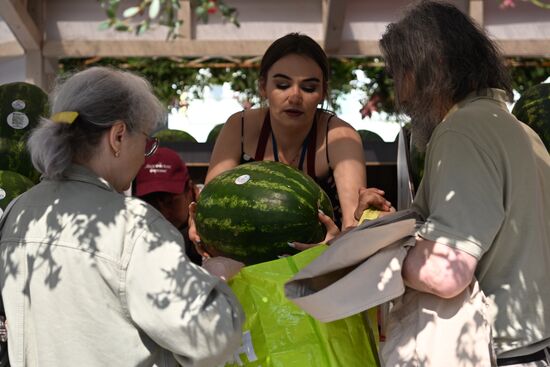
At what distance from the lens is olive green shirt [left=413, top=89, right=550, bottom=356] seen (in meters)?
2.59

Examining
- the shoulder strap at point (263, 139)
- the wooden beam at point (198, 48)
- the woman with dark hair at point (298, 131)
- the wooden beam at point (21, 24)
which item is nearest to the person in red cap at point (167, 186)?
the woman with dark hair at point (298, 131)

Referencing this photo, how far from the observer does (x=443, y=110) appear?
116 inches

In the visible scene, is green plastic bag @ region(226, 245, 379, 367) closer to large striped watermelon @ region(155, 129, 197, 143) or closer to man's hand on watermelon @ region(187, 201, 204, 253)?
man's hand on watermelon @ region(187, 201, 204, 253)

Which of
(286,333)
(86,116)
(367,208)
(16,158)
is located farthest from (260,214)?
(16,158)

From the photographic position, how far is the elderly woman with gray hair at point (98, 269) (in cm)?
247

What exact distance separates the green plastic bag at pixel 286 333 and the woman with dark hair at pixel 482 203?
20 centimetres

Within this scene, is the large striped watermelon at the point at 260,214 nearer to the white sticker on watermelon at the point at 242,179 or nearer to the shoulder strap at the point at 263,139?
the white sticker on watermelon at the point at 242,179

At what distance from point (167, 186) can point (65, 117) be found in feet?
6.60

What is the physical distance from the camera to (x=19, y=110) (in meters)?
5.29

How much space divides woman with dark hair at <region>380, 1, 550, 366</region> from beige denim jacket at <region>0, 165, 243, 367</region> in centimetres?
64

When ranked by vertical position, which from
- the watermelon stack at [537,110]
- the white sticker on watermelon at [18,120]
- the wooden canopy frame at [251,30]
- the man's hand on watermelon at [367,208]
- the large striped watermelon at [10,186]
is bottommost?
the large striped watermelon at [10,186]

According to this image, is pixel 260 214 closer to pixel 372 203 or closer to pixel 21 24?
pixel 372 203

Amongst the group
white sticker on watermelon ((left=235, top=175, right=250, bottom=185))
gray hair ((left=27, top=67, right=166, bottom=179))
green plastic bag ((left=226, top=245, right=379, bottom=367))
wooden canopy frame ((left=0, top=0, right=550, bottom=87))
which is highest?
wooden canopy frame ((left=0, top=0, right=550, bottom=87))

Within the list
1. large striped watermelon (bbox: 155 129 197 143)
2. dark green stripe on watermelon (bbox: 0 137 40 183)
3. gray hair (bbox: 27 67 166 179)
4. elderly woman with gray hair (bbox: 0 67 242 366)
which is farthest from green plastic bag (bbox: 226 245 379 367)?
large striped watermelon (bbox: 155 129 197 143)
